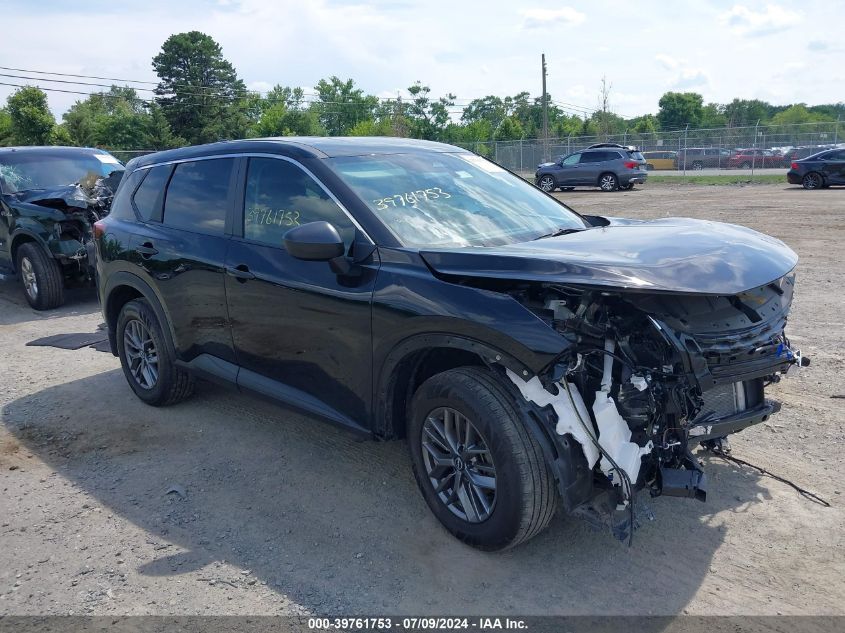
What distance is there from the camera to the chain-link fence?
113 ft

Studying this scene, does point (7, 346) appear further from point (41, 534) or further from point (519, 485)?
point (519, 485)

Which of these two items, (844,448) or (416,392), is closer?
(416,392)

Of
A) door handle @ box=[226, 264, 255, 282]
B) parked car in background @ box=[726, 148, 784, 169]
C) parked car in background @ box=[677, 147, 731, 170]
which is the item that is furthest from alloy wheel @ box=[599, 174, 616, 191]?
door handle @ box=[226, 264, 255, 282]

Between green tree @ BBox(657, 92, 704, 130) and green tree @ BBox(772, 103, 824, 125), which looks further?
green tree @ BBox(657, 92, 704, 130)

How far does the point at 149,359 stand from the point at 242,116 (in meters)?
67.5

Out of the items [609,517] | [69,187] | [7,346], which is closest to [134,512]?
[609,517]

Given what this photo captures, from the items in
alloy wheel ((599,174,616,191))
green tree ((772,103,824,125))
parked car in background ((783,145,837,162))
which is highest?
green tree ((772,103,824,125))

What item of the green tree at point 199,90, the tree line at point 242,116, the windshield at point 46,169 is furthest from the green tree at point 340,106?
the windshield at point 46,169

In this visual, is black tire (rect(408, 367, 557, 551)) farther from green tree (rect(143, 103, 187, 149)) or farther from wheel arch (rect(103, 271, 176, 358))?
green tree (rect(143, 103, 187, 149))

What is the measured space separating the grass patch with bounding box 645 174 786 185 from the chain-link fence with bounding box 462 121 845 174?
1.03 m

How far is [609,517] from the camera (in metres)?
3.13

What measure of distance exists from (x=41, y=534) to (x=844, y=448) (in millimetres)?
4627

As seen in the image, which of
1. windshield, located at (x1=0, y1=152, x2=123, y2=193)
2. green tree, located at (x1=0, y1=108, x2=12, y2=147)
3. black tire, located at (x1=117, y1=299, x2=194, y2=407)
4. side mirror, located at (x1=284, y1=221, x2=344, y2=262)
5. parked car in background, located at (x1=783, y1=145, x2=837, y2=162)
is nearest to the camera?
side mirror, located at (x1=284, y1=221, x2=344, y2=262)

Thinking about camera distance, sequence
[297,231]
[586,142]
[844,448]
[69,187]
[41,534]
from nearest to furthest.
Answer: [297,231] → [41,534] → [844,448] → [69,187] → [586,142]
